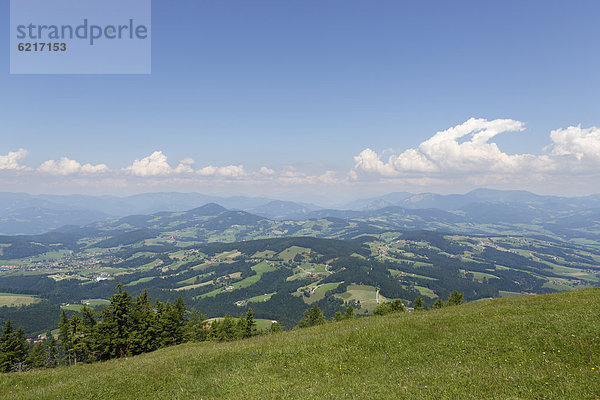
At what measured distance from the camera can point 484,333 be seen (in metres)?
16.5

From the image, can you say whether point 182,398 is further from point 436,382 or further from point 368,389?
point 436,382

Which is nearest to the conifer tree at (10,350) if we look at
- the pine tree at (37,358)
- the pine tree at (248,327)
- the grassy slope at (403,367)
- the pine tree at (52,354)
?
the pine tree at (37,358)

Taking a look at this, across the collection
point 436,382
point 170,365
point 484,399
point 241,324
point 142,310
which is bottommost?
point 241,324

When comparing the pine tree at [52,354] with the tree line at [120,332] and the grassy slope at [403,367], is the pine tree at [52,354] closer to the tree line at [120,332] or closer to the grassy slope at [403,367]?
the tree line at [120,332]

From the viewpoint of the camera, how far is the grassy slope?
10523 millimetres

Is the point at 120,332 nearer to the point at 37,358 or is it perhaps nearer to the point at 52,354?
the point at 37,358

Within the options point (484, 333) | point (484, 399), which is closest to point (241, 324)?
point (484, 333)

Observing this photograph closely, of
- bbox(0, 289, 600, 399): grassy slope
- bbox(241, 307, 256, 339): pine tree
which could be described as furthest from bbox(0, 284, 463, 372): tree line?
bbox(0, 289, 600, 399): grassy slope

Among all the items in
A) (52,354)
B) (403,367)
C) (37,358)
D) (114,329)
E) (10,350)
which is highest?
(403,367)

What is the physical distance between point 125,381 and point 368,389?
17.0m

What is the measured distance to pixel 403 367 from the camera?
14211 millimetres

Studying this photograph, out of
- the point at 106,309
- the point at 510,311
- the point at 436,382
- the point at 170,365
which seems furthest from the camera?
the point at 106,309

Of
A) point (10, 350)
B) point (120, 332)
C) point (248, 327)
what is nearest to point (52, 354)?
point (10, 350)

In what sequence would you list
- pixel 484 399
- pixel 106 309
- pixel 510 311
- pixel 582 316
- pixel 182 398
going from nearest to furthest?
pixel 484 399, pixel 182 398, pixel 582 316, pixel 510 311, pixel 106 309
